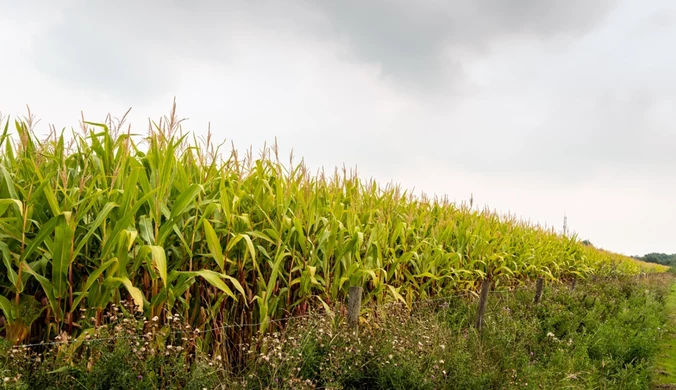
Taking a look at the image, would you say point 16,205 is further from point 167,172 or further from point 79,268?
point 167,172

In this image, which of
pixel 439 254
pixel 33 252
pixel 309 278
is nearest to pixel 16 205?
pixel 33 252

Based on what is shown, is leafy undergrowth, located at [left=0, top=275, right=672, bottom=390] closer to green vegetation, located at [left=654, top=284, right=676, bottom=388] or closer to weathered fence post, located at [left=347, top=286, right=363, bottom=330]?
weathered fence post, located at [left=347, top=286, right=363, bottom=330]

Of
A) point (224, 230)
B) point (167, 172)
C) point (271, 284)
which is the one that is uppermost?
point (167, 172)

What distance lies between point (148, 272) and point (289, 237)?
1258 millimetres

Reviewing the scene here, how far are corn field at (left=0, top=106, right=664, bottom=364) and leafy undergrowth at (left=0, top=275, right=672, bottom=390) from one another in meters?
0.26

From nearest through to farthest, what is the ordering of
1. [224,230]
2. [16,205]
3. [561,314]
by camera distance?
[16,205], [224,230], [561,314]

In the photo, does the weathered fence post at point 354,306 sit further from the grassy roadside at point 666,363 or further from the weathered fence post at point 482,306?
the grassy roadside at point 666,363

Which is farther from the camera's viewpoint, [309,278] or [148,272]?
[309,278]

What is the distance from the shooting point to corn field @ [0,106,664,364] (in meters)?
3.00

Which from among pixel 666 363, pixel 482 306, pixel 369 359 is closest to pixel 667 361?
pixel 666 363

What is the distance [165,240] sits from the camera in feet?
11.8

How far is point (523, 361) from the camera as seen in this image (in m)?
4.76

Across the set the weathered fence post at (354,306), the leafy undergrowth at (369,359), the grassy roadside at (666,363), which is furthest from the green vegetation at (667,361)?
the weathered fence post at (354,306)

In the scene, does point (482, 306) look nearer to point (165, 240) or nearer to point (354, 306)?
point (354, 306)
